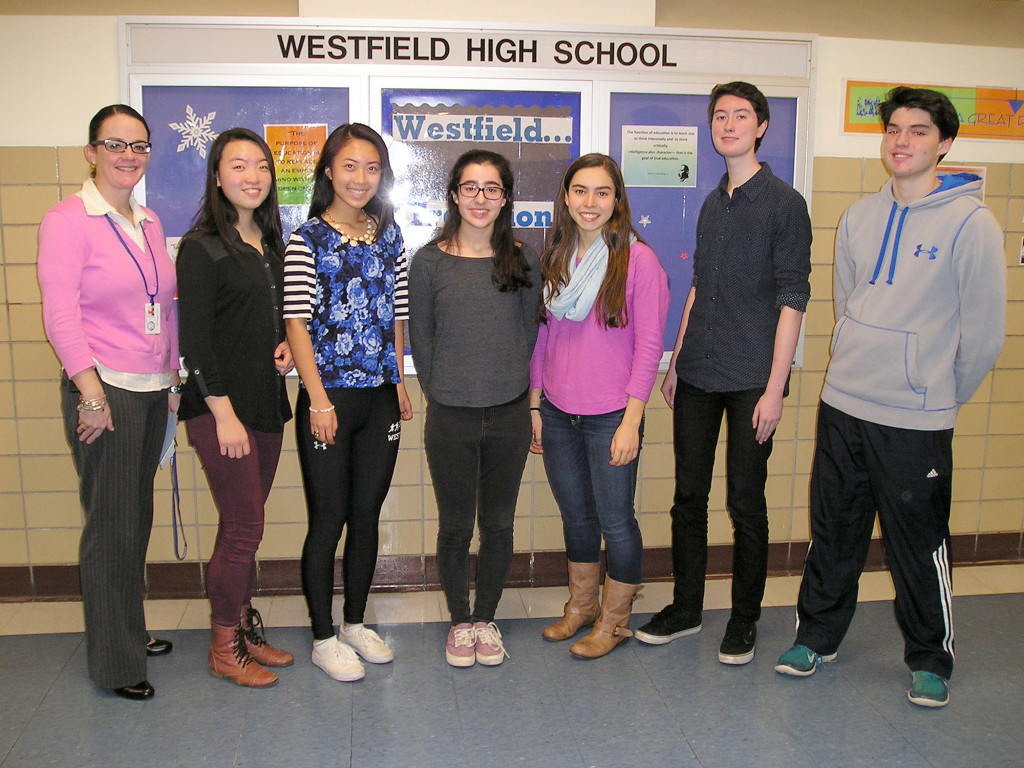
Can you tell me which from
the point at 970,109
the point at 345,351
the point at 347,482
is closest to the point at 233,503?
the point at 347,482

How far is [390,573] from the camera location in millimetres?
3127

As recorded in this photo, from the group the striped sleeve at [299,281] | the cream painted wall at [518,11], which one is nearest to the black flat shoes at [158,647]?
the striped sleeve at [299,281]

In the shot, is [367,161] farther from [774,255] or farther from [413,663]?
[413,663]

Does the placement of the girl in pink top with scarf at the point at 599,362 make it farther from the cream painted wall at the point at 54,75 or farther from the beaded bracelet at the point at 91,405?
the cream painted wall at the point at 54,75

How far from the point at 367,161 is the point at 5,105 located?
1509 mm

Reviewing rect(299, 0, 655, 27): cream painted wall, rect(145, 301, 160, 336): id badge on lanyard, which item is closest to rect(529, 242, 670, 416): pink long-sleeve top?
rect(299, 0, 655, 27): cream painted wall

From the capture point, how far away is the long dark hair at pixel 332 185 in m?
2.25

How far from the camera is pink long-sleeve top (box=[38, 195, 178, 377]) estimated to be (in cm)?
208

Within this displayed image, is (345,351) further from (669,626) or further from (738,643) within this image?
(738,643)

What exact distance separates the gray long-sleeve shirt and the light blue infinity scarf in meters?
0.14

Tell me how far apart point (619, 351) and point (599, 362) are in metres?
0.07

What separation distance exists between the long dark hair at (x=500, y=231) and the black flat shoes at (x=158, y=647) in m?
1.58

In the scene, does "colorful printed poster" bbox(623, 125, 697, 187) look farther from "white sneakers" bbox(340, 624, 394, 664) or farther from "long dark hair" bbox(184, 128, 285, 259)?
"white sneakers" bbox(340, 624, 394, 664)

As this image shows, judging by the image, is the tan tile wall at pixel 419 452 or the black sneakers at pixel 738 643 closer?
the black sneakers at pixel 738 643
